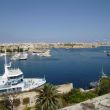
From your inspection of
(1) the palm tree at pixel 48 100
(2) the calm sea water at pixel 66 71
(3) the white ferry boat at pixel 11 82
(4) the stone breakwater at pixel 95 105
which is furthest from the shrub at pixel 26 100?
(2) the calm sea water at pixel 66 71

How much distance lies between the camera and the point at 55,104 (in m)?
23.2

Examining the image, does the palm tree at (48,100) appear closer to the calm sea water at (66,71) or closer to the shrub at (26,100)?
the shrub at (26,100)

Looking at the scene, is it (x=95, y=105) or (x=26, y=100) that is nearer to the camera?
(x=95, y=105)

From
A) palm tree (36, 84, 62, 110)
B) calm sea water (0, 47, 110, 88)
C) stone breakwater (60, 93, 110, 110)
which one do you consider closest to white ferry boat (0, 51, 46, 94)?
palm tree (36, 84, 62, 110)

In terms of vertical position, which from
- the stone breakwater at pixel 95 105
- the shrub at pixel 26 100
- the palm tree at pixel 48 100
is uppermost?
the stone breakwater at pixel 95 105

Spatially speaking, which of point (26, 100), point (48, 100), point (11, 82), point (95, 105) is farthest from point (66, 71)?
point (95, 105)

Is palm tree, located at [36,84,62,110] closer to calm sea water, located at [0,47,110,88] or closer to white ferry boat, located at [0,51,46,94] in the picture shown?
white ferry boat, located at [0,51,46,94]

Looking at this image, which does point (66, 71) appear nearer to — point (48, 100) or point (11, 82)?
point (11, 82)

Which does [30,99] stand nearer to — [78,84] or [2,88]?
[2,88]

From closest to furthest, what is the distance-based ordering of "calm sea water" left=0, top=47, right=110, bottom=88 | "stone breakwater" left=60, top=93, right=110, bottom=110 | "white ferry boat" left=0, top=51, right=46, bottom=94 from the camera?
"stone breakwater" left=60, top=93, right=110, bottom=110 → "white ferry boat" left=0, top=51, right=46, bottom=94 → "calm sea water" left=0, top=47, right=110, bottom=88

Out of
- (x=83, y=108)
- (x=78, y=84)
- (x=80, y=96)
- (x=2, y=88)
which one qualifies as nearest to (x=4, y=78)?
(x=2, y=88)

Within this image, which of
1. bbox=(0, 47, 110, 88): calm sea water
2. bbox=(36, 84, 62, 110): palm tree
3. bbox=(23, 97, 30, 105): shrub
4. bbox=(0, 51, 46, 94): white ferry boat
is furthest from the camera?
bbox=(0, 47, 110, 88): calm sea water

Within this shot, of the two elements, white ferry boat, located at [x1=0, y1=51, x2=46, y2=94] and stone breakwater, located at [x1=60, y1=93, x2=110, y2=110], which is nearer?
stone breakwater, located at [x1=60, y1=93, x2=110, y2=110]

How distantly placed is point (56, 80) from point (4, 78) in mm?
31537
